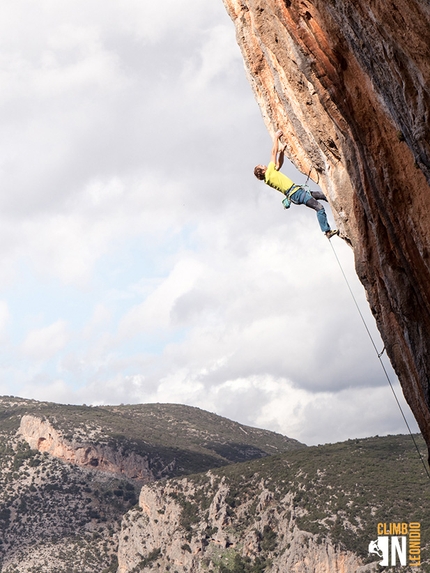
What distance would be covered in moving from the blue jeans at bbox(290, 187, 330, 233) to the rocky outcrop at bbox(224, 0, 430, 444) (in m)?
0.47

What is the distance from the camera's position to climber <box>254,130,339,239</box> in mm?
14828

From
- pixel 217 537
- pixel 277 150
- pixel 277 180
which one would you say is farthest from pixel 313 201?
pixel 217 537

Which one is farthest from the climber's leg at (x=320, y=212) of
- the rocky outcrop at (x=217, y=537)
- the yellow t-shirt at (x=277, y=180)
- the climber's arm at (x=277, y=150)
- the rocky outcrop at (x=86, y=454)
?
the rocky outcrop at (x=86, y=454)

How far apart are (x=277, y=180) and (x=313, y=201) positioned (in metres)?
0.87

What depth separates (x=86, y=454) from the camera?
90250 mm

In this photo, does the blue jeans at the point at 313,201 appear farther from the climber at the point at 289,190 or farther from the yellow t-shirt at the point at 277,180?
the yellow t-shirt at the point at 277,180

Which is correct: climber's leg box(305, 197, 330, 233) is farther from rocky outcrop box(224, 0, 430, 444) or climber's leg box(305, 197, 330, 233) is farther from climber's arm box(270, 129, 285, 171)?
climber's arm box(270, 129, 285, 171)

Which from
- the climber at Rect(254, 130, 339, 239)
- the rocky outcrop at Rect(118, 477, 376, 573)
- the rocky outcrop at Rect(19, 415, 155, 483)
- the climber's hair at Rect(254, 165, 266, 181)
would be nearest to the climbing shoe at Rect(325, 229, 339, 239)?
the climber at Rect(254, 130, 339, 239)

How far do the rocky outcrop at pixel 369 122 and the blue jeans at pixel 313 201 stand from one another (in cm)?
47

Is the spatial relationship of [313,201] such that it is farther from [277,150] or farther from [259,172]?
[259,172]

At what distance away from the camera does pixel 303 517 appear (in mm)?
56500

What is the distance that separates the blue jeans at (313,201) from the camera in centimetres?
1483

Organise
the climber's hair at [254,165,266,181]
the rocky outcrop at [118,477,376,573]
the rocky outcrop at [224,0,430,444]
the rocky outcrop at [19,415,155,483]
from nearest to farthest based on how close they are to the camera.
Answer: the rocky outcrop at [224,0,430,444], the climber's hair at [254,165,266,181], the rocky outcrop at [118,477,376,573], the rocky outcrop at [19,415,155,483]

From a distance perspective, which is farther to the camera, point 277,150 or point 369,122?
point 277,150
